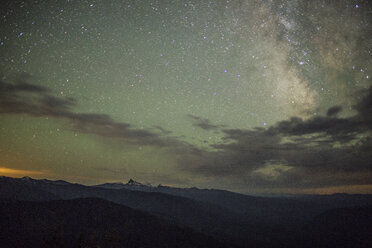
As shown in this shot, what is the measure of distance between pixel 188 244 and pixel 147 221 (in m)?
40.4

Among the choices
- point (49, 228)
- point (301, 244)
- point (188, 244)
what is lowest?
point (301, 244)

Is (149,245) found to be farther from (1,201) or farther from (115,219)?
(1,201)

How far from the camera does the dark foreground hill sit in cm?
9900

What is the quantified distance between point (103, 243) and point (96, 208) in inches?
2259

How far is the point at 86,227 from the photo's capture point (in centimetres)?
13038

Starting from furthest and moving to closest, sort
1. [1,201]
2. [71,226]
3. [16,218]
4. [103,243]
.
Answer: [1,201]
[71,226]
[16,218]
[103,243]

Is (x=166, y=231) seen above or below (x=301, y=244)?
above

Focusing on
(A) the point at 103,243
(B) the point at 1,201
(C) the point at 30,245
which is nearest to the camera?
(C) the point at 30,245

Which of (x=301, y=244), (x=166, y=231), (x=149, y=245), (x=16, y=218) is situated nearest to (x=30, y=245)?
(x=16, y=218)

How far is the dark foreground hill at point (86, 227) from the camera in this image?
99.0 m

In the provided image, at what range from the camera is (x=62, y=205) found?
154500 millimetres

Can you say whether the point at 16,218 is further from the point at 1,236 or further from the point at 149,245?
the point at 149,245

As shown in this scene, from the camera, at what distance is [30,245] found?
88.9 metres

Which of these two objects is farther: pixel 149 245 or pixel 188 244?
pixel 188 244
